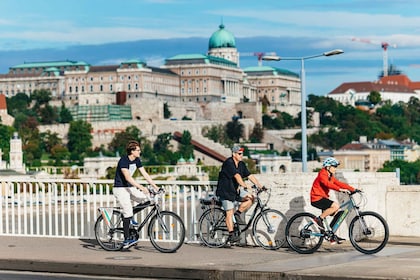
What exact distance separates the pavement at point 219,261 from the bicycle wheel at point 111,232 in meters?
0.15

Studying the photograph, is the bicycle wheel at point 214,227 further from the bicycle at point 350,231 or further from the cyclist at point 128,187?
the bicycle at point 350,231

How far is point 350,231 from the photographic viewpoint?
57.8ft

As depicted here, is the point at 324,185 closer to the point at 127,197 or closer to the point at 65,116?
the point at 127,197

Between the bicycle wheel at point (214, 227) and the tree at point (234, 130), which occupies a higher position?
the tree at point (234, 130)

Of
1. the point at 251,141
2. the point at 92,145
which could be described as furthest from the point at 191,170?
A: the point at 251,141

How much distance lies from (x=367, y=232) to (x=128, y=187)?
350 cm

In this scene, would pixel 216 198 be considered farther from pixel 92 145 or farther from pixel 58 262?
pixel 92 145

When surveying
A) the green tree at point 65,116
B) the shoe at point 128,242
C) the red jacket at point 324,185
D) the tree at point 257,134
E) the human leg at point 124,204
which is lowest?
the shoe at point 128,242

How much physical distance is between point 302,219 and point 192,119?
180004 mm

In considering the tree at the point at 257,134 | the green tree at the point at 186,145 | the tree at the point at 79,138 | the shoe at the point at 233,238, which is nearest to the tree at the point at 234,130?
the tree at the point at 257,134

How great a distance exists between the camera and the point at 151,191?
18.7 meters

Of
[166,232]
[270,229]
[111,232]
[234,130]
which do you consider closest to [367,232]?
[270,229]

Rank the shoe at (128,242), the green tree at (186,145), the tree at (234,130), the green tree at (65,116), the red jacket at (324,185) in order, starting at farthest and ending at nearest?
the tree at (234,130)
the green tree at (65,116)
the green tree at (186,145)
the shoe at (128,242)
the red jacket at (324,185)

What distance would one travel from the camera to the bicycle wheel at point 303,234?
17.9 metres
